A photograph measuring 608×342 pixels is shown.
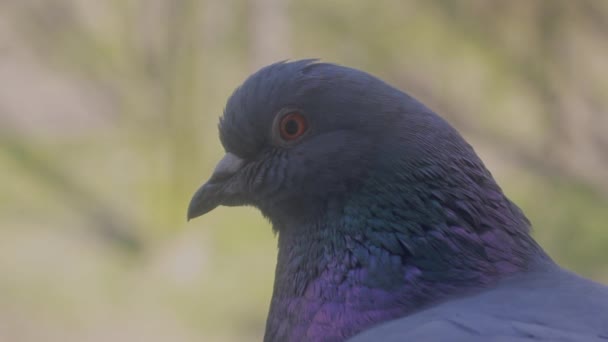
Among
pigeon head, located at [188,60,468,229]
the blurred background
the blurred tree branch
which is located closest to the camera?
pigeon head, located at [188,60,468,229]

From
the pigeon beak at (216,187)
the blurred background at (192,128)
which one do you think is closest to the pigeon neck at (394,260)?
the pigeon beak at (216,187)

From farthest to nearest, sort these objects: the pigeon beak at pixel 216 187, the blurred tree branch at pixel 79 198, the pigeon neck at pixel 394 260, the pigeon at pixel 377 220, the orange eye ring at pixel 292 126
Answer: the blurred tree branch at pixel 79 198, the pigeon beak at pixel 216 187, the orange eye ring at pixel 292 126, the pigeon neck at pixel 394 260, the pigeon at pixel 377 220

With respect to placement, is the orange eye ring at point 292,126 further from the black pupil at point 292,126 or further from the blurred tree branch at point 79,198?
the blurred tree branch at point 79,198

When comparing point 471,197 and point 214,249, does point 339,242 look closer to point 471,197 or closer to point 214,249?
point 471,197

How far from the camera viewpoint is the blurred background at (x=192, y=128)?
5.85 meters

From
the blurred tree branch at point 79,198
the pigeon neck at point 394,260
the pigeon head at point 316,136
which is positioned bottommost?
the pigeon neck at point 394,260

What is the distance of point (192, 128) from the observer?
6180 mm

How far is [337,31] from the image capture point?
8.23 m

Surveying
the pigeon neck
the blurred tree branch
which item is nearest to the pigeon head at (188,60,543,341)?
the pigeon neck

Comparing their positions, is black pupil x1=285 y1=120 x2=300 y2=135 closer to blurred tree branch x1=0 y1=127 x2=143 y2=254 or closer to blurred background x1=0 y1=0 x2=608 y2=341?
blurred background x1=0 y1=0 x2=608 y2=341

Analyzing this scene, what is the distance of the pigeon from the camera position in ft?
5.70

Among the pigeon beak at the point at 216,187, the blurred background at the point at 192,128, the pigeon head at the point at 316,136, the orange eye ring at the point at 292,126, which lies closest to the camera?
the pigeon head at the point at 316,136

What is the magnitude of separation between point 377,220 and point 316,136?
0.28 meters

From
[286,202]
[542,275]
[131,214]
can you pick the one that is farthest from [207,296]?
[542,275]
